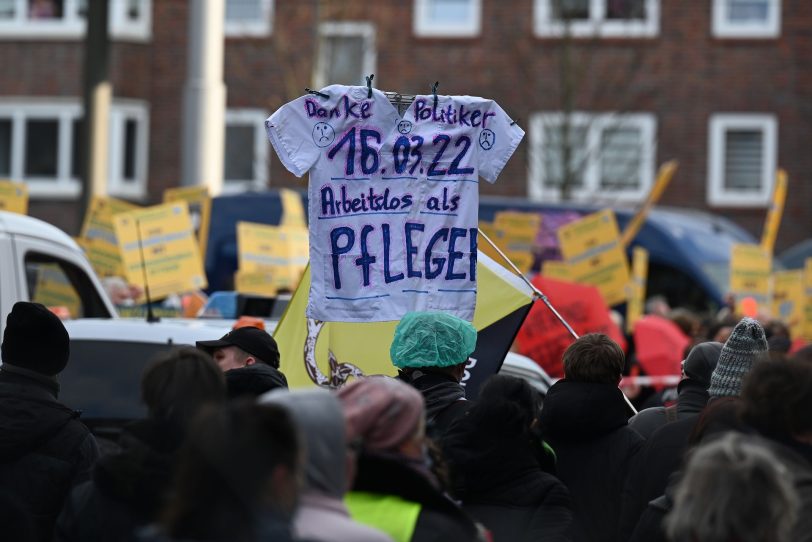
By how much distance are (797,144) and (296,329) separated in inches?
764

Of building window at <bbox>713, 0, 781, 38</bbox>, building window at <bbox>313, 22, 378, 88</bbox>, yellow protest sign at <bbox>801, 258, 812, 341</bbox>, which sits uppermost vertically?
building window at <bbox>713, 0, 781, 38</bbox>

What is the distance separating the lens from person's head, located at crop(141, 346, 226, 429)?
4242mm

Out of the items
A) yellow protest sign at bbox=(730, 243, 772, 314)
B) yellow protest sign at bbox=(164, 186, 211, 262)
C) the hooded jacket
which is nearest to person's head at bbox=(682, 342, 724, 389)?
the hooded jacket

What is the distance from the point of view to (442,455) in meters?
4.37

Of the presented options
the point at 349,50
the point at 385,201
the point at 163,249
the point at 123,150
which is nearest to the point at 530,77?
the point at 349,50

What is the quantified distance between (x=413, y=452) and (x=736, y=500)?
912 millimetres

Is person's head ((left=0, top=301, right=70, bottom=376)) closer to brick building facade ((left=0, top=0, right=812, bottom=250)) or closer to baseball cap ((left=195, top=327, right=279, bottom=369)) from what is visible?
baseball cap ((left=195, top=327, right=279, bottom=369))

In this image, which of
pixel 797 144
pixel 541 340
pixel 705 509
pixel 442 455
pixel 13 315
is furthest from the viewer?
pixel 797 144

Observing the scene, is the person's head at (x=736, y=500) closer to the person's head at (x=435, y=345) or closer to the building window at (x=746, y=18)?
the person's head at (x=435, y=345)

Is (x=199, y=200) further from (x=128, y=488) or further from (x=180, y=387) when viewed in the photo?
(x=128, y=488)

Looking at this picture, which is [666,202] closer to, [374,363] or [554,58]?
[554,58]

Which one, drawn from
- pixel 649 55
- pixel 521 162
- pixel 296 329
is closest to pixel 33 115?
pixel 521 162

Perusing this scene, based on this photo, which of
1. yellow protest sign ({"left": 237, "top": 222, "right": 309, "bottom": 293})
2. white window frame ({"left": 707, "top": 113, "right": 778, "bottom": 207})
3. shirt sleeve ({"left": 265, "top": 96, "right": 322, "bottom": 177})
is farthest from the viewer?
white window frame ({"left": 707, "top": 113, "right": 778, "bottom": 207})

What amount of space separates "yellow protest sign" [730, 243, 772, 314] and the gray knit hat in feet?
28.4
